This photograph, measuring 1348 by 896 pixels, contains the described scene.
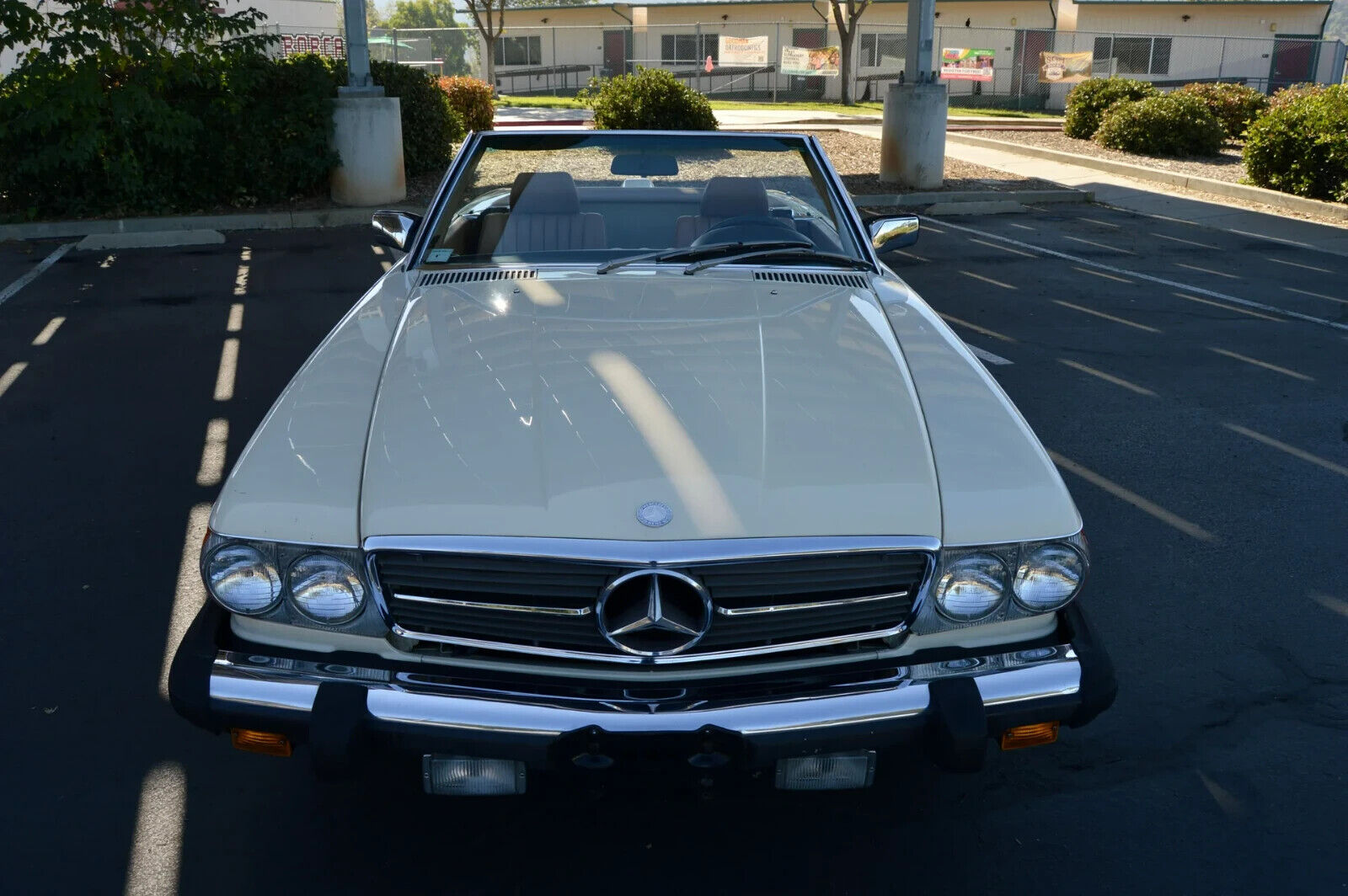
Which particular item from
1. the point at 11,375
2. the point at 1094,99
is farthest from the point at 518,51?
the point at 11,375

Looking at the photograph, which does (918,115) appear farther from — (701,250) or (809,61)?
(809,61)

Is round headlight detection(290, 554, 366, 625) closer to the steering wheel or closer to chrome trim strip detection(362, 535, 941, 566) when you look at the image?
chrome trim strip detection(362, 535, 941, 566)

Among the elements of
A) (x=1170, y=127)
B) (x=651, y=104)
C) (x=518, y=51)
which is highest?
(x=518, y=51)

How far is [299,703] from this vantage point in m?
2.41

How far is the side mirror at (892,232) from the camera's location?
4.43 m

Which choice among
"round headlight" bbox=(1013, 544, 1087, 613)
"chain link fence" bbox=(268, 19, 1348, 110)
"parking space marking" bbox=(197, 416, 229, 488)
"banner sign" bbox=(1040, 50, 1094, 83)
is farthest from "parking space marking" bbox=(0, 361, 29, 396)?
"banner sign" bbox=(1040, 50, 1094, 83)

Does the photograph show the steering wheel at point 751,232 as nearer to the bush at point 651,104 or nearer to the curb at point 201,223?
the curb at point 201,223

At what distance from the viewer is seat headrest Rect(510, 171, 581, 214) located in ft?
14.0

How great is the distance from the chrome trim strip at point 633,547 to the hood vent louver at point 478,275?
5.30ft

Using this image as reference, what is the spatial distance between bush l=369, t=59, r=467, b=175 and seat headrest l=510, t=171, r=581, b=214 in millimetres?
9772

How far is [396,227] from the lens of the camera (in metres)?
4.47

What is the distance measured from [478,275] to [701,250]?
30.2 inches

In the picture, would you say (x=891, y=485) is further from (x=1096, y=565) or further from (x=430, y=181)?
(x=430, y=181)

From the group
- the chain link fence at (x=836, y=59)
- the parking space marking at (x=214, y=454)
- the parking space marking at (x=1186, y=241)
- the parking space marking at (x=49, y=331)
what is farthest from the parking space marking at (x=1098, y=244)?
the chain link fence at (x=836, y=59)
